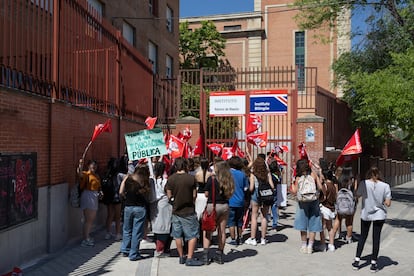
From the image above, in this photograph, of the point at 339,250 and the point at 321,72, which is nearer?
the point at 339,250

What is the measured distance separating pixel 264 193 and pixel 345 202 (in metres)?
1.53

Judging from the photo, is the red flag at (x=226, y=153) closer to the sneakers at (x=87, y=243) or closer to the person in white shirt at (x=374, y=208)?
the sneakers at (x=87, y=243)

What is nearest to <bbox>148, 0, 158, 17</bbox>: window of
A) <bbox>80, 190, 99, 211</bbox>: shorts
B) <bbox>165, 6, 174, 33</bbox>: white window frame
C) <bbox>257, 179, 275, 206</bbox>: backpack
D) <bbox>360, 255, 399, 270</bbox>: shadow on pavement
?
<bbox>165, 6, 174, 33</bbox>: white window frame

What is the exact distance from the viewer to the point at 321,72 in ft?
147

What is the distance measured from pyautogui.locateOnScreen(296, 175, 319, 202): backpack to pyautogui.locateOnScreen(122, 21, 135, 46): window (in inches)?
565

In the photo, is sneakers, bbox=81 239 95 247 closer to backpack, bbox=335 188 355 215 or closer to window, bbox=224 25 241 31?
backpack, bbox=335 188 355 215

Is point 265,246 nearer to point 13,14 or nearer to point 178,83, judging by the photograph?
point 13,14

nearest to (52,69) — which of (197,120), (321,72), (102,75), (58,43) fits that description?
(58,43)

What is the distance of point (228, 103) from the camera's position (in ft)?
58.3

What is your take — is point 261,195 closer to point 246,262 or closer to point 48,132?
point 246,262

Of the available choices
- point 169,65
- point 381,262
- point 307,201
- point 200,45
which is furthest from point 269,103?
point 200,45

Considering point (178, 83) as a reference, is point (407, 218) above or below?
below

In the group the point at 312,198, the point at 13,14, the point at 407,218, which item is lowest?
the point at 407,218

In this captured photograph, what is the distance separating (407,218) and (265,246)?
627 cm
